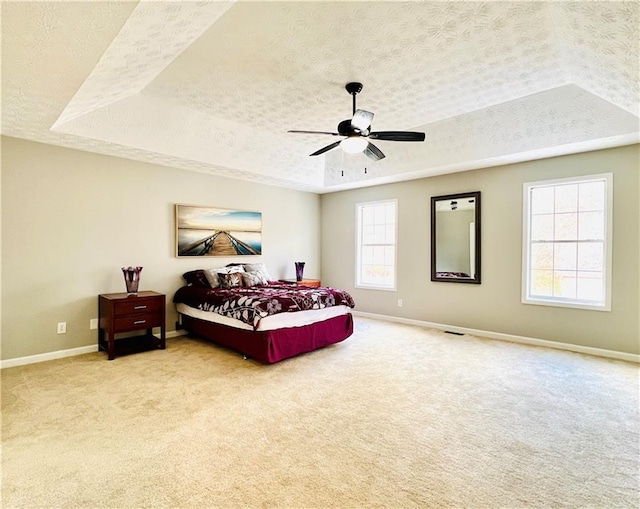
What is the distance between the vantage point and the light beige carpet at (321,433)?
1.79m

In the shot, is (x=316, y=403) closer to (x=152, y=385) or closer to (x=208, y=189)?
(x=152, y=385)

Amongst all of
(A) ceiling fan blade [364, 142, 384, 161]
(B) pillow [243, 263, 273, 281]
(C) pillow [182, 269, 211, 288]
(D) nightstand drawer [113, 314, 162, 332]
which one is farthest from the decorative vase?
(A) ceiling fan blade [364, 142, 384, 161]

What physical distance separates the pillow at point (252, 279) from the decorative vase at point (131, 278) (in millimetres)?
1381

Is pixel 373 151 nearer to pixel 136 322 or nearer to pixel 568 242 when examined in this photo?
pixel 568 242

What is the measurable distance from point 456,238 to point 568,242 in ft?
4.58

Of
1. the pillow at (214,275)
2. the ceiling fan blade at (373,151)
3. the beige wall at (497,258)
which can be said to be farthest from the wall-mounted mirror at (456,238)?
the pillow at (214,275)

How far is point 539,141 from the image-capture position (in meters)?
4.05

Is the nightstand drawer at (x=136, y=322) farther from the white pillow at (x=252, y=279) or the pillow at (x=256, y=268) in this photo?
the pillow at (x=256, y=268)

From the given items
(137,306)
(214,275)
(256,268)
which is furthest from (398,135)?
(137,306)

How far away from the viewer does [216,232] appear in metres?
5.41

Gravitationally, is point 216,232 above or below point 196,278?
above

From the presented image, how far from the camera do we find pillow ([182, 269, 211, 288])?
484 centimetres

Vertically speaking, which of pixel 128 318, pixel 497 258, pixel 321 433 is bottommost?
pixel 321 433

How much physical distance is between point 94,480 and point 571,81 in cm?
499
